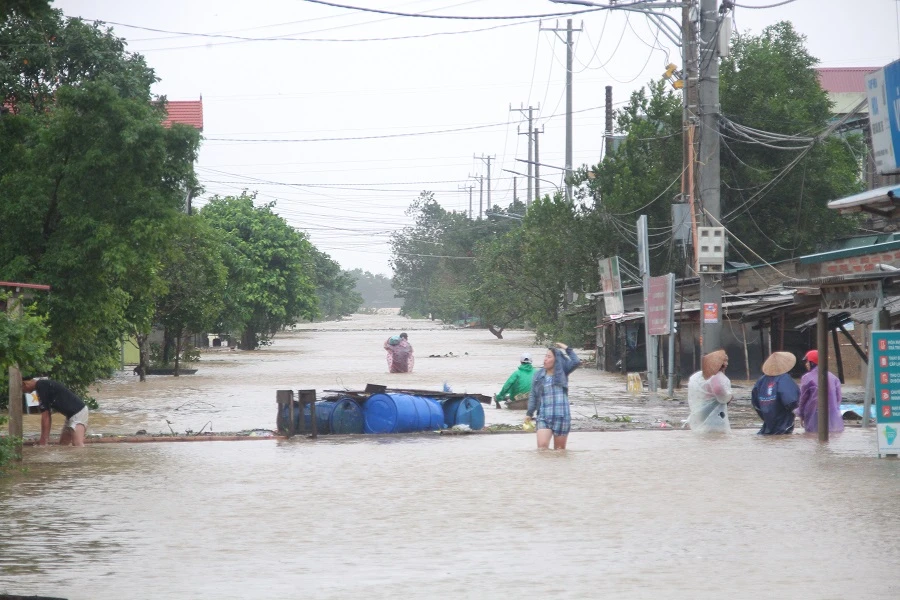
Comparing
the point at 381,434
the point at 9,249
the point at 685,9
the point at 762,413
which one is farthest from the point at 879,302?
the point at 9,249

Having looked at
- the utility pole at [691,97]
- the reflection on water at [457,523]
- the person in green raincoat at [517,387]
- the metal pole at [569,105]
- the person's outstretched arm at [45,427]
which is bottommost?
the reflection on water at [457,523]

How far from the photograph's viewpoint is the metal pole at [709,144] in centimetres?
2356

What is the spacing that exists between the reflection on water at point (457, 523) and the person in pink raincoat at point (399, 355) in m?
21.3

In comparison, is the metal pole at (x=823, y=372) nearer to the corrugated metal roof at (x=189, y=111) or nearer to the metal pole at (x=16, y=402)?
the metal pole at (x=16, y=402)

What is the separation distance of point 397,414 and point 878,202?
9.35 meters

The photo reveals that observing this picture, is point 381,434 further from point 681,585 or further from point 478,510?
point 681,585

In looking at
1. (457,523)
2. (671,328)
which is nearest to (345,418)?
(457,523)

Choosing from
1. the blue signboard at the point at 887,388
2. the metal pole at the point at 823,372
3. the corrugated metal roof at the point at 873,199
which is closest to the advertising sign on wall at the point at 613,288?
the metal pole at the point at 823,372

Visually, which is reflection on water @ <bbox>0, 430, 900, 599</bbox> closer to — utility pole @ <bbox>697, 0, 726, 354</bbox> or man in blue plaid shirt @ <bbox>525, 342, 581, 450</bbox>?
man in blue plaid shirt @ <bbox>525, 342, 581, 450</bbox>

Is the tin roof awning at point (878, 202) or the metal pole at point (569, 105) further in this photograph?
the metal pole at point (569, 105)

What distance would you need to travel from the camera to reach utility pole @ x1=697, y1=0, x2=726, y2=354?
23562 mm

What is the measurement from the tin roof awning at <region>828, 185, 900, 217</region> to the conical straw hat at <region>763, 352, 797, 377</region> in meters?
4.66

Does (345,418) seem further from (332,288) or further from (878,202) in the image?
(332,288)

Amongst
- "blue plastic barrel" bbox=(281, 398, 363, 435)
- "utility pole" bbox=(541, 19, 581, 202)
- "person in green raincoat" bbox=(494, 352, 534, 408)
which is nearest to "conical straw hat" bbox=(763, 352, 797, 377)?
"blue plastic barrel" bbox=(281, 398, 363, 435)
